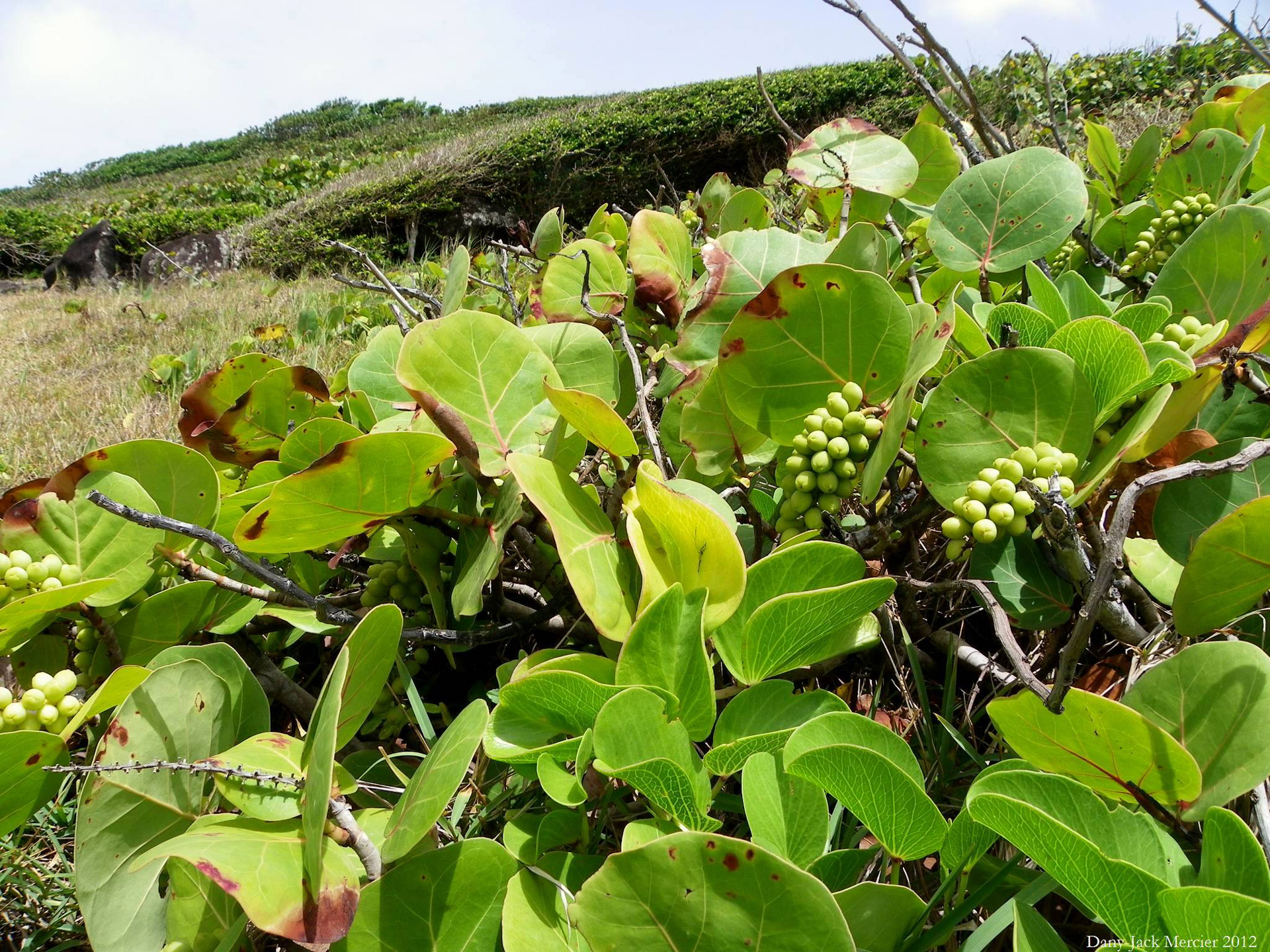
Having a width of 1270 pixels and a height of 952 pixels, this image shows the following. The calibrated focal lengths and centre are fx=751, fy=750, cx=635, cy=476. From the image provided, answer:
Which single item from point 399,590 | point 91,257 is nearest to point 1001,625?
point 399,590

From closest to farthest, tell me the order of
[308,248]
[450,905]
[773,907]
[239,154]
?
[773,907], [450,905], [308,248], [239,154]

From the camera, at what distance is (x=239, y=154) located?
20.1 metres

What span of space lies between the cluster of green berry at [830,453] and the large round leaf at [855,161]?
0.47 m

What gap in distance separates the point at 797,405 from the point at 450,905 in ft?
1.46

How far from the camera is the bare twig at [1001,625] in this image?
54 centimetres

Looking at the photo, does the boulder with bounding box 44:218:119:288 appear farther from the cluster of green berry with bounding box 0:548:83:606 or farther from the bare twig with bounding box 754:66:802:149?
the cluster of green berry with bounding box 0:548:83:606

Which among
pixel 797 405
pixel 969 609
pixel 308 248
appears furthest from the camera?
pixel 308 248

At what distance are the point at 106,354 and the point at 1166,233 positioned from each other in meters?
5.19

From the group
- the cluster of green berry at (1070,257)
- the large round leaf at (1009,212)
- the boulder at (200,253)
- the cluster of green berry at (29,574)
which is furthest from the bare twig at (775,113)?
the boulder at (200,253)

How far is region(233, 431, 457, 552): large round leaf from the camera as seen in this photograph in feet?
1.96

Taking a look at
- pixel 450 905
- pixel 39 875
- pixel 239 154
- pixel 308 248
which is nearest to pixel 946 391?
pixel 450 905

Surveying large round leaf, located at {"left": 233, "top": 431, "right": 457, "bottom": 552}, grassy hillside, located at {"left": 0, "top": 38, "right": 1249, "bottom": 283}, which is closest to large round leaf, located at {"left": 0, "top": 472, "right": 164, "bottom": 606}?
large round leaf, located at {"left": 233, "top": 431, "right": 457, "bottom": 552}

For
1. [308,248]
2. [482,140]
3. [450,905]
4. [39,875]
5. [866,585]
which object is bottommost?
[39,875]

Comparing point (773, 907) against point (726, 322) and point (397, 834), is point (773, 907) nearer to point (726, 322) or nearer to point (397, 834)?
point (397, 834)
